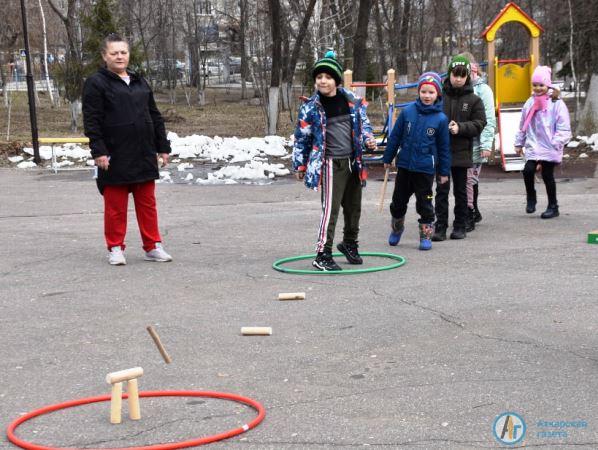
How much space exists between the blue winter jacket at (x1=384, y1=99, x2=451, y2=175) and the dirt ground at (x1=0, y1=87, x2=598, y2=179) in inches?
280

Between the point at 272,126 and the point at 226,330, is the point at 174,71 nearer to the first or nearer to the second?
the point at 272,126

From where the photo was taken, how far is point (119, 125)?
27.9 feet

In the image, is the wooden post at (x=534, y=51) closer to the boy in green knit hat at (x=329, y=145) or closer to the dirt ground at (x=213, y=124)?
the dirt ground at (x=213, y=124)

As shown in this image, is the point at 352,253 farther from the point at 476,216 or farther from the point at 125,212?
the point at 476,216

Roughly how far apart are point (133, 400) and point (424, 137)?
17.0 feet

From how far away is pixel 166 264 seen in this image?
8781 millimetres

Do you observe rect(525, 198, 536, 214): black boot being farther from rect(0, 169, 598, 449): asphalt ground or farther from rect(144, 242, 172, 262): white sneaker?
rect(144, 242, 172, 262): white sneaker

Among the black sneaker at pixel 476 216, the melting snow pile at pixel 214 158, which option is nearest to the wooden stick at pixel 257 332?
the black sneaker at pixel 476 216

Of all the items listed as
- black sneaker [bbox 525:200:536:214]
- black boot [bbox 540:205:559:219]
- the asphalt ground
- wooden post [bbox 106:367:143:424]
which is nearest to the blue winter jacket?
the asphalt ground

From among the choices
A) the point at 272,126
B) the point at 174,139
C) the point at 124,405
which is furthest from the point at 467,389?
the point at 272,126

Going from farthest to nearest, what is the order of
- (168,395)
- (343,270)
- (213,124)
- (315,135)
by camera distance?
(213,124) → (343,270) → (315,135) → (168,395)

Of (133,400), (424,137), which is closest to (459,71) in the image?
(424,137)

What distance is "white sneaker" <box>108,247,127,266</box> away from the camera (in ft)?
28.5

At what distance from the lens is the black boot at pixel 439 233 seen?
984cm
